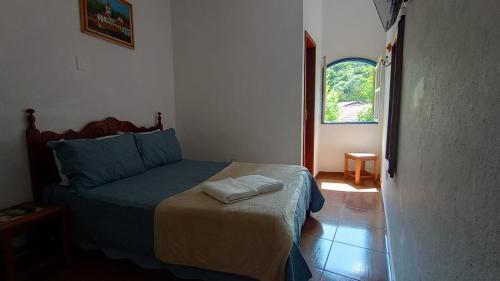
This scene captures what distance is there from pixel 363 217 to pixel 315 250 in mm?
938

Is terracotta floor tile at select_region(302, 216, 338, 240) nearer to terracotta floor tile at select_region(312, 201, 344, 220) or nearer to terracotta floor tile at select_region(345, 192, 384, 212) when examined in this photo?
terracotta floor tile at select_region(312, 201, 344, 220)

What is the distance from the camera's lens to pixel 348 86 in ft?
14.8

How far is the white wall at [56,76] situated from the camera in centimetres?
193

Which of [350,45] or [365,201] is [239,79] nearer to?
[350,45]

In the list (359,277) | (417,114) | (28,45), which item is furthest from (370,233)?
(28,45)

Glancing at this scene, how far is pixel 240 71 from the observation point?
3.39 metres

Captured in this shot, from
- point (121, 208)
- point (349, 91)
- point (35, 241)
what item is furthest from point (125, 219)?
point (349, 91)

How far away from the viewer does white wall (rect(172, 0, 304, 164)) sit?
3.18m

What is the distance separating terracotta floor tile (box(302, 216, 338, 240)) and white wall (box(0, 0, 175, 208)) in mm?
2322

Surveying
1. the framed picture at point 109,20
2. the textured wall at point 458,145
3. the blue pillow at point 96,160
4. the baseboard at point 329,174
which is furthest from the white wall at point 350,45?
the textured wall at point 458,145

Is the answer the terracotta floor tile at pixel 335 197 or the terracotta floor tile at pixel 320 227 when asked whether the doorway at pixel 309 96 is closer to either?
the terracotta floor tile at pixel 335 197

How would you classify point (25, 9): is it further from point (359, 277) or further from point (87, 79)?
point (359, 277)

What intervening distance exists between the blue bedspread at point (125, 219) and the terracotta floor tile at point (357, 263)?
435mm

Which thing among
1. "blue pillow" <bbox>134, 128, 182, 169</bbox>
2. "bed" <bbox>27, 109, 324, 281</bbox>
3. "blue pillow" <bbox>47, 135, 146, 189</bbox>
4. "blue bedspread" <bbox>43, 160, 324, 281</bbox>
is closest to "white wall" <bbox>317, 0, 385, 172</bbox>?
"bed" <bbox>27, 109, 324, 281</bbox>
